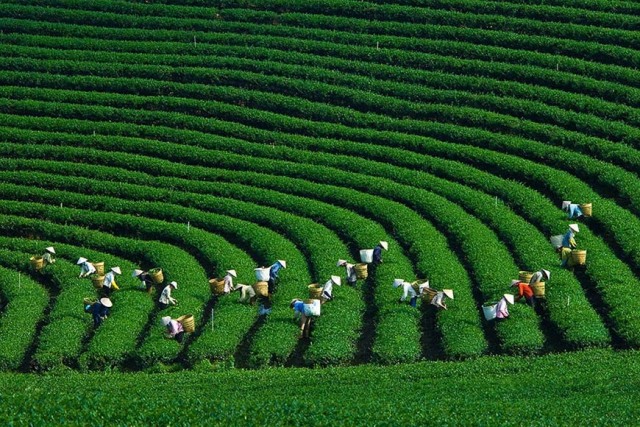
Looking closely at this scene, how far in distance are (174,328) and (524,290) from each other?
28.4ft

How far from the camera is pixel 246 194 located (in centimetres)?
4447

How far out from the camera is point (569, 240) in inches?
1508

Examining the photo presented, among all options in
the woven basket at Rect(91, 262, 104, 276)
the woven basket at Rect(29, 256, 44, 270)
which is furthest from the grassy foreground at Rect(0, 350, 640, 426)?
the woven basket at Rect(29, 256, 44, 270)

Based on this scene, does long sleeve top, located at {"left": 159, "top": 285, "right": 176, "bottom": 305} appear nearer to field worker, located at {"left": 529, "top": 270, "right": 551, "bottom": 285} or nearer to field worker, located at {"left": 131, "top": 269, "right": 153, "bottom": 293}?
field worker, located at {"left": 131, "top": 269, "right": 153, "bottom": 293}

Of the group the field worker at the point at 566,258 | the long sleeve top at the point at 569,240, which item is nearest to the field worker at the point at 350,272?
the field worker at the point at 566,258

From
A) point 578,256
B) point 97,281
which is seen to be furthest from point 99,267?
point 578,256

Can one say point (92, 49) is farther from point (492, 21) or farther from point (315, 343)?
point (315, 343)

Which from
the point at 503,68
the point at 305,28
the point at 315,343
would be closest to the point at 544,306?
the point at 315,343

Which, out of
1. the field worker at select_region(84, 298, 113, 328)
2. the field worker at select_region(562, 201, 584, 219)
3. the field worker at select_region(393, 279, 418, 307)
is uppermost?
the field worker at select_region(562, 201, 584, 219)

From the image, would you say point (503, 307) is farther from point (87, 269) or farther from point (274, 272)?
point (87, 269)

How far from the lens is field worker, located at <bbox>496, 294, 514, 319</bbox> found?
35156 mm

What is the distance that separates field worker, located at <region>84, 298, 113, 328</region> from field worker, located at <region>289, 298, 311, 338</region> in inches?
197

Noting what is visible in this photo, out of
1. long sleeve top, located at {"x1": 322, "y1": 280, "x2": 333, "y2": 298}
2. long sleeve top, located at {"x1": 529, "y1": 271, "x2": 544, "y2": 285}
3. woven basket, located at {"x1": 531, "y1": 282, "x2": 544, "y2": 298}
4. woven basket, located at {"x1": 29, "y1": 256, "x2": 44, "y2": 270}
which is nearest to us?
woven basket, located at {"x1": 531, "y1": 282, "x2": 544, "y2": 298}

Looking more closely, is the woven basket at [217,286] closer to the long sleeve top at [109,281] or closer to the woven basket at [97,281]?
the long sleeve top at [109,281]
